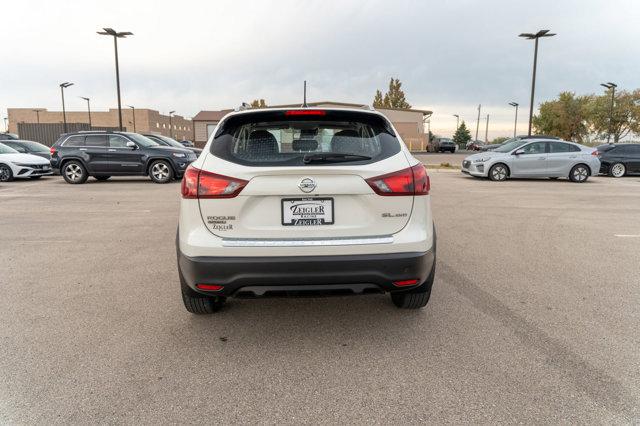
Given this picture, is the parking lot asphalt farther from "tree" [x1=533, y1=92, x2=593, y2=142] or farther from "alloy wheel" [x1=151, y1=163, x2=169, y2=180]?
"tree" [x1=533, y1=92, x2=593, y2=142]

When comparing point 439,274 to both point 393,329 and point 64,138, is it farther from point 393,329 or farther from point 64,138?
point 64,138

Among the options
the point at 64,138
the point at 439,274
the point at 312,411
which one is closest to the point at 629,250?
the point at 439,274

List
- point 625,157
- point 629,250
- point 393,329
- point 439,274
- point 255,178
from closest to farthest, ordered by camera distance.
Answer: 1. point 255,178
2. point 393,329
3. point 439,274
4. point 629,250
5. point 625,157

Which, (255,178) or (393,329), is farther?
(393,329)

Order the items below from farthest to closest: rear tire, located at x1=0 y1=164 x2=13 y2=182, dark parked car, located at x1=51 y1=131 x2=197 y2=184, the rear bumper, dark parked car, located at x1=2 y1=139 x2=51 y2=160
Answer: dark parked car, located at x1=2 y1=139 x2=51 y2=160 → rear tire, located at x1=0 y1=164 x2=13 y2=182 → dark parked car, located at x1=51 y1=131 x2=197 y2=184 → the rear bumper

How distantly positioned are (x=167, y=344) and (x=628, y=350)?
3.36m

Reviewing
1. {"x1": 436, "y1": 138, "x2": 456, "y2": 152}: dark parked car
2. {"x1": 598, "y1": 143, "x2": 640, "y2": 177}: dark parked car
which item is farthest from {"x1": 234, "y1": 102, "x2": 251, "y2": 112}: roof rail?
{"x1": 436, "y1": 138, "x2": 456, "y2": 152}: dark parked car

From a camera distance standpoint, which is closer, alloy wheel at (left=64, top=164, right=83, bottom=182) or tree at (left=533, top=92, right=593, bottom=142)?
alloy wheel at (left=64, top=164, right=83, bottom=182)

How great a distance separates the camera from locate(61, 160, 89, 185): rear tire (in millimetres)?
14820

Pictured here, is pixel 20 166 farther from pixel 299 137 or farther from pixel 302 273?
pixel 302 273

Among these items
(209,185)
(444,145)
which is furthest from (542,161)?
(444,145)

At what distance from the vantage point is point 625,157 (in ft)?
63.3

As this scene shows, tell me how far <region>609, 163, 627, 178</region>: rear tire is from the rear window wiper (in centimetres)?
2070

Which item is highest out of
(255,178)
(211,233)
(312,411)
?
(255,178)
